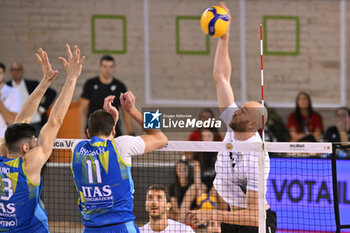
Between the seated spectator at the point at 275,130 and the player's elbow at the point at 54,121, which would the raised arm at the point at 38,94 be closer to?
the player's elbow at the point at 54,121

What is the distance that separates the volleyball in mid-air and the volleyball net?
1310 mm

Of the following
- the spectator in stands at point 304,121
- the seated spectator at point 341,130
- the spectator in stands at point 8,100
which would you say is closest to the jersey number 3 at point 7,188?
the spectator in stands at point 8,100

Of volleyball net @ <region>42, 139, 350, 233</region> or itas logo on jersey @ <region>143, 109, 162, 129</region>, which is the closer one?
itas logo on jersey @ <region>143, 109, 162, 129</region>

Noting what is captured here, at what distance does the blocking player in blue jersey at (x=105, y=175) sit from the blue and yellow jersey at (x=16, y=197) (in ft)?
1.53

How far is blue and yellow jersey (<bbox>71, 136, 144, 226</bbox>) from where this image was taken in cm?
582

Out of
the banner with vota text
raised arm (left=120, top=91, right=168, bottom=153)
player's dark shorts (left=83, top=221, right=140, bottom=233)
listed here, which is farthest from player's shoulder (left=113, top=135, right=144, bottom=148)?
the banner with vota text

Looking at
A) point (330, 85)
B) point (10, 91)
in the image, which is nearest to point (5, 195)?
point (10, 91)

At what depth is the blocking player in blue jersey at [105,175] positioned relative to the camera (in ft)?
19.1

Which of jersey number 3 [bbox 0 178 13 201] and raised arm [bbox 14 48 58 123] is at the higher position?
raised arm [bbox 14 48 58 123]

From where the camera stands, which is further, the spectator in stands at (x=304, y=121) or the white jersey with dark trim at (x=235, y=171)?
the spectator in stands at (x=304, y=121)

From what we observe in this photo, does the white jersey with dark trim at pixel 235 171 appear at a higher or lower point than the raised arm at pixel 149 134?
lower

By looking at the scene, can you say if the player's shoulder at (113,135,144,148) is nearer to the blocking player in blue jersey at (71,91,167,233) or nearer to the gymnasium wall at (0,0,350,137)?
the blocking player in blue jersey at (71,91,167,233)

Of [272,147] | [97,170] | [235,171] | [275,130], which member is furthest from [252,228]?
[275,130]

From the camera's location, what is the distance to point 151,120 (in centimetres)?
662
